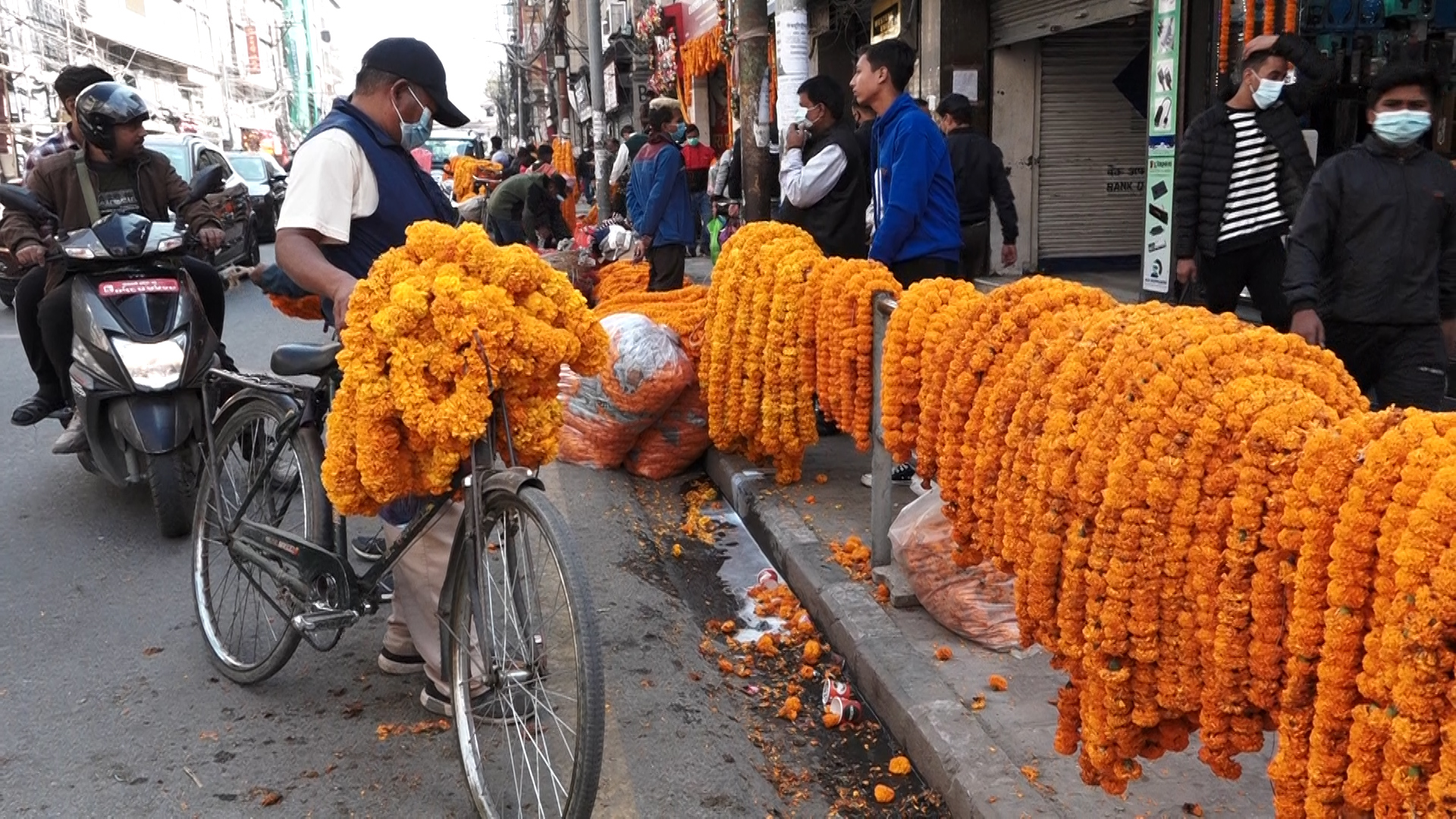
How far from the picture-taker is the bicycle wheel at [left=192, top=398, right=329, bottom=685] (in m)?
3.66

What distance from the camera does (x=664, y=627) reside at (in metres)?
4.39

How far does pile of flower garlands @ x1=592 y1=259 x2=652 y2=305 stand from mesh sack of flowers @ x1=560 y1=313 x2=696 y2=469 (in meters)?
4.08

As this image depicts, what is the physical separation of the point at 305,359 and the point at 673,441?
3.02m

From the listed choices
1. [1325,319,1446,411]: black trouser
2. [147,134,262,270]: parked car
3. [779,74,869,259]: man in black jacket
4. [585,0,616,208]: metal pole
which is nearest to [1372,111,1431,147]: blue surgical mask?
[1325,319,1446,411]: black trouser

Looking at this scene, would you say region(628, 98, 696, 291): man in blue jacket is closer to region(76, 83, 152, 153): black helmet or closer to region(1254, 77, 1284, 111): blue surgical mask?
region(76, 83, 152, 153): black helmet

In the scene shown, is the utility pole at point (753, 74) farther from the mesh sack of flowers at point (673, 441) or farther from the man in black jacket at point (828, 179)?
the mesh sack of flowers at point (673, 441)

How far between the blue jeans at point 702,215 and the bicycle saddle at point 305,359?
15618 millimetres

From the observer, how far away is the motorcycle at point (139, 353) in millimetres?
5152

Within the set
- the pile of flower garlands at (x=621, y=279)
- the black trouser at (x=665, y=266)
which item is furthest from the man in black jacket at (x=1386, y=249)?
the pile of flower garlands at (x=621, y=279)

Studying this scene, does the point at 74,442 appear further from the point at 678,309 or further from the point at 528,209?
the point at 528,209

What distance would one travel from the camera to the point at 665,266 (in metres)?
10.5

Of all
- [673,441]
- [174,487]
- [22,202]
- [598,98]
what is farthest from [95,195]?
[598,98]

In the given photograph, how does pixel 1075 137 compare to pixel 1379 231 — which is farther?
pixel 1075 137

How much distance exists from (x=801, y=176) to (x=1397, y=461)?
15.8 ft
